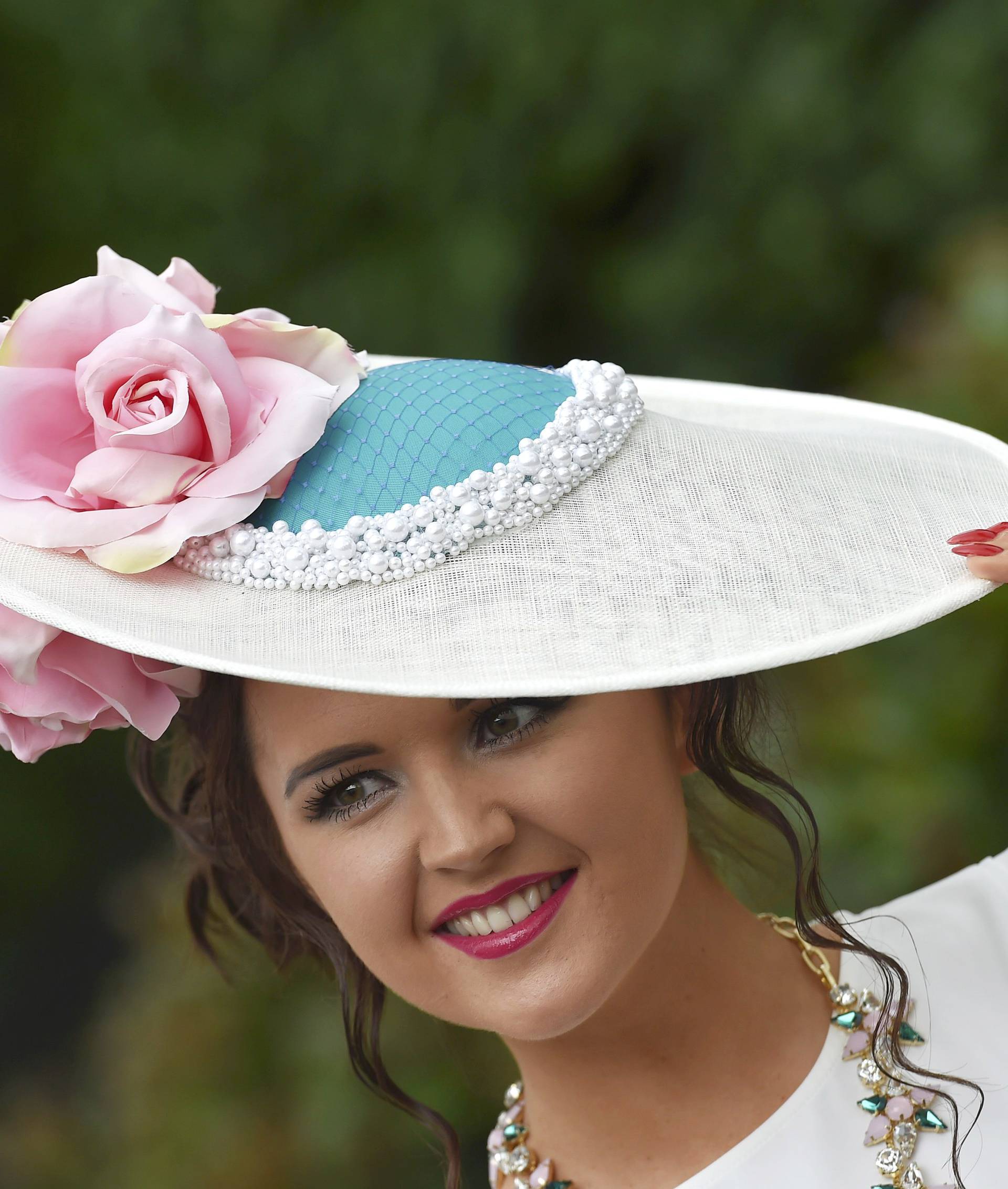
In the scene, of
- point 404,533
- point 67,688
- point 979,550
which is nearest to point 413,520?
point 404,533

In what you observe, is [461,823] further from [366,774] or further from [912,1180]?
[912,1180]

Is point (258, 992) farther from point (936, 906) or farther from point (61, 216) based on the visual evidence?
point (61, 216)

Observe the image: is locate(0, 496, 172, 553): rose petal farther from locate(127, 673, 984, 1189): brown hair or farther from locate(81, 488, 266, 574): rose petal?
locate(127, 673, 984, 1189): brown hair

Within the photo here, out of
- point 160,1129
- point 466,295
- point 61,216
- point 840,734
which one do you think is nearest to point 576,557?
point 840,734

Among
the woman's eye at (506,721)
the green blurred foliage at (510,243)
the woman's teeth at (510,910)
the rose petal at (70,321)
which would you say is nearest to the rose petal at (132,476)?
the rose petal at (70,321)

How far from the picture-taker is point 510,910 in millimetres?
1176

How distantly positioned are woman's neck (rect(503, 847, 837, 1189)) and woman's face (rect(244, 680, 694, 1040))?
17cm

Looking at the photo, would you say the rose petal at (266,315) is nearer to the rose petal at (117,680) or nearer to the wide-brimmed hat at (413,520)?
the wide-brimmed hat at (413,520)

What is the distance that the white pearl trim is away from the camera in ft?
3.46

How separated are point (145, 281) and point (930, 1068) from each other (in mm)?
1128

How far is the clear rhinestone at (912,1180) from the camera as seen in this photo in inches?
49.4

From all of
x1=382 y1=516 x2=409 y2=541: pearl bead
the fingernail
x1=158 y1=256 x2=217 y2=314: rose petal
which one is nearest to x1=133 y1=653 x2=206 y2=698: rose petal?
x1=382 y1=516 x2=409 y2=541: pearl bead

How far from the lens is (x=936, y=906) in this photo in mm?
1553

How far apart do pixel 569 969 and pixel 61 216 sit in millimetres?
2451
